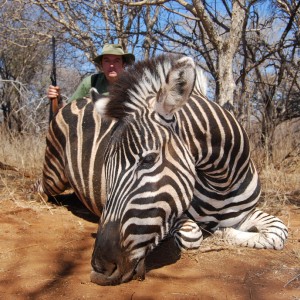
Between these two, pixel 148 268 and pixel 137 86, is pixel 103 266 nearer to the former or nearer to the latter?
pixel 148 268

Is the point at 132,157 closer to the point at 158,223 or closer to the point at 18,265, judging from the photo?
the point at 158,223

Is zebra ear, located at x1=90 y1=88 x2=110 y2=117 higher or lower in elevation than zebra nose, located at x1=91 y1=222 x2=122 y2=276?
higher

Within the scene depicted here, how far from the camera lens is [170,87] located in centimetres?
218

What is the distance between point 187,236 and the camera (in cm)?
275

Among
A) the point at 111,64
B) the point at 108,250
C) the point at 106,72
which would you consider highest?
the point at 111,64

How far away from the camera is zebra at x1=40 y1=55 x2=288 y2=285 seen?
6.84 feet

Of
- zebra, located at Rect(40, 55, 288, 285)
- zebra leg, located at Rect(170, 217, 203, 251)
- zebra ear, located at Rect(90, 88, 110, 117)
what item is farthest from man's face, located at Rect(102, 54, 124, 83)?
zebra leg, located at Rect(170, 217, 203, 251)

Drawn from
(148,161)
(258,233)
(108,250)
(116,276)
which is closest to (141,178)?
(148,161)

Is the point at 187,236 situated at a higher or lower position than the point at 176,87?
lower

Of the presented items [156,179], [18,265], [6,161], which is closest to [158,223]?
[156,179]

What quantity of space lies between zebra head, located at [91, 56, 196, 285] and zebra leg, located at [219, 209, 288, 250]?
92cm

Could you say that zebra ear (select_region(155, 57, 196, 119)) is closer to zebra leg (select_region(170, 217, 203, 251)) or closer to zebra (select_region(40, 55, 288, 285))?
zebra (select_region(40, 55, 288, 285))

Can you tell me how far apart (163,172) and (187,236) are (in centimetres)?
79

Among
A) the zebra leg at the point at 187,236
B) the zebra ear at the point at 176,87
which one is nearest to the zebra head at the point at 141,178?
the zebra ear at the point at 176,87
